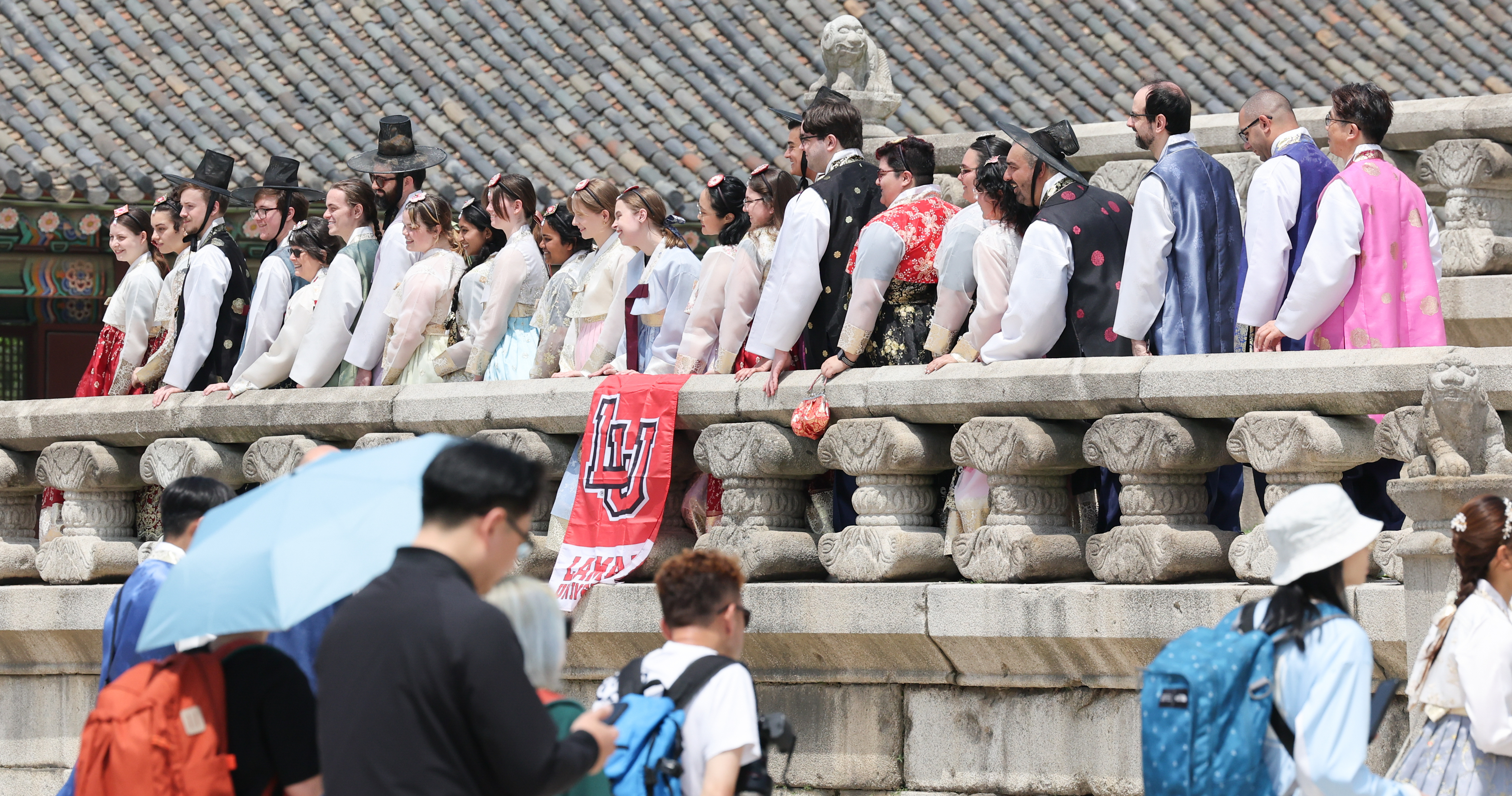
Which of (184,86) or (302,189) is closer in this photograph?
(302,189)

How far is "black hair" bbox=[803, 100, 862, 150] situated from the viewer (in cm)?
691

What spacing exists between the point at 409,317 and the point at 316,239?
740mm

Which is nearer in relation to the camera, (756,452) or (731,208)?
(756,452)

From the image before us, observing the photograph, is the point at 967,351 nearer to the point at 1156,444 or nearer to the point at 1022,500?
the point at 1022,500

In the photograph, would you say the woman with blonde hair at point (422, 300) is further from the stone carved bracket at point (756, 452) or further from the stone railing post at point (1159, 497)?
the stone railing post at point (1159, 497)

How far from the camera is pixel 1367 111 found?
6023mm

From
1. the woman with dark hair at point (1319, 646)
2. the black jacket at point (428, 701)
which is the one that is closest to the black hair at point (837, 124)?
the woman with dark hair at point (1319, 646)

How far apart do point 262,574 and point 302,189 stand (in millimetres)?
5396

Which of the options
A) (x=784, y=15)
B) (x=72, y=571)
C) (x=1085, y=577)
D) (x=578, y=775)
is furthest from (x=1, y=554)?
(x=784, y=15)

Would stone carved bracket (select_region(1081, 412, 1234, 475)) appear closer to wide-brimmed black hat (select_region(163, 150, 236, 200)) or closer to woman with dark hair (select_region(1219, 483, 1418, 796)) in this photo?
woman with dark hair (select_region(1219, 483, 1418, 796))

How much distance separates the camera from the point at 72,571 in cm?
731

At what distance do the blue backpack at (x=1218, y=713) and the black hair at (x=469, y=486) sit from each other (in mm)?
1284

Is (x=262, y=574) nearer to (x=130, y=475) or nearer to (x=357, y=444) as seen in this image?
(x=357, y=444)

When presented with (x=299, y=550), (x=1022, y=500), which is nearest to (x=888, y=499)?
(x=1022, y=500)
